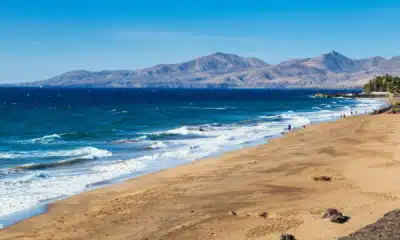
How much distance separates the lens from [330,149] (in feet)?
129

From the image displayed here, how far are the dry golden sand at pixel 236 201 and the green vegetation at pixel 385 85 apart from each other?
13674cm

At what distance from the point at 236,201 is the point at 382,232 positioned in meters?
8.90

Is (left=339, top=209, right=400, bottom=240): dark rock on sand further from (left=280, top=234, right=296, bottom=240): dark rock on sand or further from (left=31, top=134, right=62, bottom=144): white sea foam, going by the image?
(left=31, top=134, right=62, bottom=144): white sea foam

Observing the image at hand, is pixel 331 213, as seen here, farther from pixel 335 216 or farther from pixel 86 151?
pixel 86 151

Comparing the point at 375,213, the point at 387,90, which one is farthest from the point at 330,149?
the point at 387,90

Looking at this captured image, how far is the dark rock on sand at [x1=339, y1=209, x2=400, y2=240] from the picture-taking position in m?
13.7

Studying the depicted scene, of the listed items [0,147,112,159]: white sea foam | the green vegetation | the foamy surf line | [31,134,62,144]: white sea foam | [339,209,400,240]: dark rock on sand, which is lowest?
the foamy surf line

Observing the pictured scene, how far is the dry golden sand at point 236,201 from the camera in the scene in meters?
17.9

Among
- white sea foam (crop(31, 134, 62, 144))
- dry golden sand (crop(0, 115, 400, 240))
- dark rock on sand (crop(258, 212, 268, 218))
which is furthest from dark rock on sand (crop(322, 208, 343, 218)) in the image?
white sea foam (crop(31, 134, 62, 144))

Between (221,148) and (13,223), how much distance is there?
26.3m

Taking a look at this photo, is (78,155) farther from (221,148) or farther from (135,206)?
(135,206)

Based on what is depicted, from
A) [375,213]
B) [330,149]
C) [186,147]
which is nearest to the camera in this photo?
[375,213]

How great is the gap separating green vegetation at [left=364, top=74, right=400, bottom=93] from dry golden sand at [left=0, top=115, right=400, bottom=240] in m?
137

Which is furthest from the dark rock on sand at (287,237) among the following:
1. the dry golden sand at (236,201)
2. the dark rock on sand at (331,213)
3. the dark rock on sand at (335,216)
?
the dark rock on sand at (331,213)
